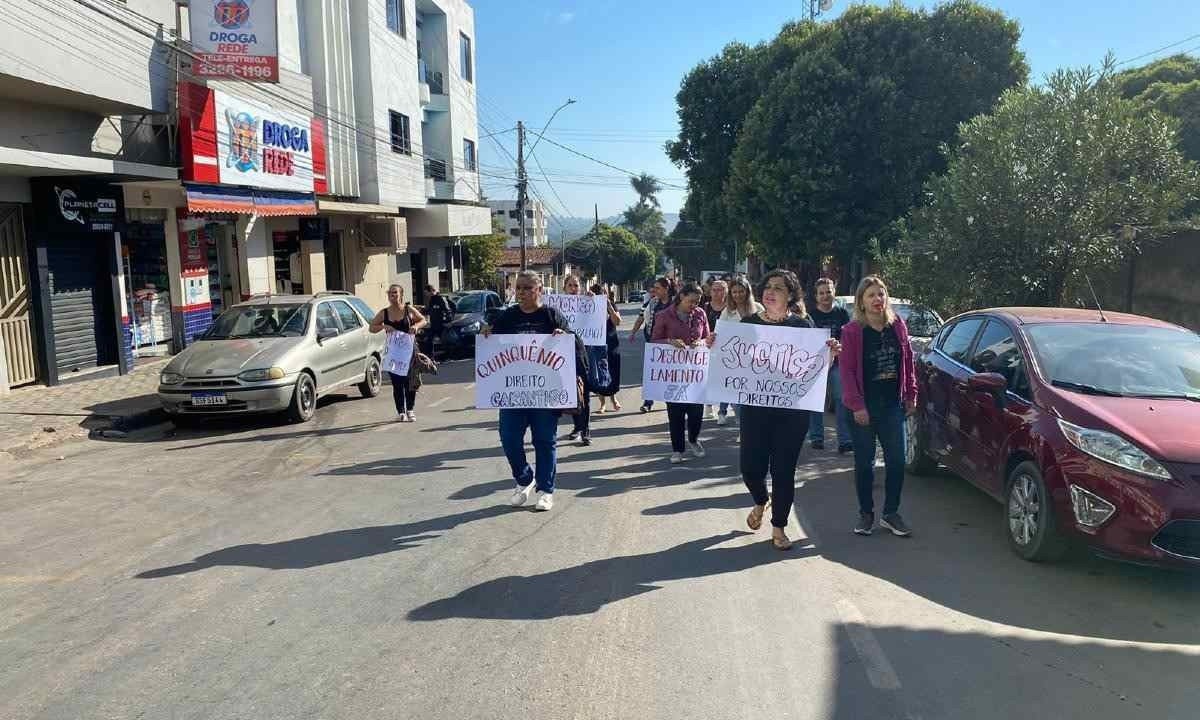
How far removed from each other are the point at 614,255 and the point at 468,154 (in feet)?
181

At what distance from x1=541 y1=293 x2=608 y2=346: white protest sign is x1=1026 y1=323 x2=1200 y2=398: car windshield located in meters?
5.27

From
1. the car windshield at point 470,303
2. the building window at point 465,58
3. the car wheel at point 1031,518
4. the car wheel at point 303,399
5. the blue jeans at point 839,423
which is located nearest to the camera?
the car wheel at point 1031,518

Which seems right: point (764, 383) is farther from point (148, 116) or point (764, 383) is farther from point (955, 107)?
point (955, 107)

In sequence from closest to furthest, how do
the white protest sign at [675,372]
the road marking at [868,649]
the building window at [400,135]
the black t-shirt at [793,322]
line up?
the road marking at [868,649] → the black t-shirt at [793,322] → the white protest sign at [675,372] → the building window at [400,135]

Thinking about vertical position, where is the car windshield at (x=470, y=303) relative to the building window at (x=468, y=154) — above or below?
below

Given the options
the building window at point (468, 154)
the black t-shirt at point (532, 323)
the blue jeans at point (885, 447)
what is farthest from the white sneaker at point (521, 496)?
the building window at point (468, 154)

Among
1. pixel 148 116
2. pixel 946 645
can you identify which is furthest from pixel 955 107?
pixel 946 645

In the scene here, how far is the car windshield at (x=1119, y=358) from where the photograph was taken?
5.46 meters

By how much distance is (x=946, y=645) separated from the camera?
4.15 metres

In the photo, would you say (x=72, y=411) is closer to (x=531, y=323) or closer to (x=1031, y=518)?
(x=531, y=323)

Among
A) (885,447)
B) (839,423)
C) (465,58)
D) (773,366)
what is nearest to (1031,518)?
(885,447)

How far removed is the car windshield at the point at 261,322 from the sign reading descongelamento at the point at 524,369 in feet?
18.1

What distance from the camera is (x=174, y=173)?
13820mm

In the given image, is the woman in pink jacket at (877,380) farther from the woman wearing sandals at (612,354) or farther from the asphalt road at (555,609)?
the woman wearing sandals at (612,354)
